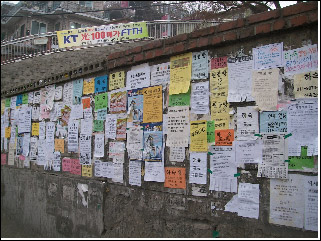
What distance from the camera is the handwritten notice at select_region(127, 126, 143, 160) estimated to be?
3.56m

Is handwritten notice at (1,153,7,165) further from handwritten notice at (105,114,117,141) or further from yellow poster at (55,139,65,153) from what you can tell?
handwritten notice at (105,114,117,141)

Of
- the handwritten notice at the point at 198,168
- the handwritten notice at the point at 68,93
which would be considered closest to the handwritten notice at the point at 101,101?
the handwritten notice at the point at 68,93

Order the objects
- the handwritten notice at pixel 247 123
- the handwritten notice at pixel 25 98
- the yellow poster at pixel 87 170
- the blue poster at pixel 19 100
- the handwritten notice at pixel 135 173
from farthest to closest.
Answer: the blue poster at pixel 19 100
the handwritten notice at pixel 25 98
the yellow poster at pixel 87 170
the handwritten notice at pixel 135 173
the handwritten notice at pixel 247 123

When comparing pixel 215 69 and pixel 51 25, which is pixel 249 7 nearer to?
pixel 215 69

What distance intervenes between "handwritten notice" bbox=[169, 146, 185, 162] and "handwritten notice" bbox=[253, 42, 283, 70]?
120 centimetres

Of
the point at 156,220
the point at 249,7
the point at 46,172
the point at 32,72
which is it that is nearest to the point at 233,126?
the point at 156,220

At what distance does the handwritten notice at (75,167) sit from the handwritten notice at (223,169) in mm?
2480

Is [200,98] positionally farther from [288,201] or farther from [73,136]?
[73,136]

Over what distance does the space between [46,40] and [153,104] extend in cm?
1378

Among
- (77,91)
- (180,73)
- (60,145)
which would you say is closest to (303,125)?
(180,73)

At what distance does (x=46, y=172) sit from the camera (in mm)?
5152

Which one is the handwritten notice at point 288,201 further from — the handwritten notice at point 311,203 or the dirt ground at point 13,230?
the dirt ground at point 13,230

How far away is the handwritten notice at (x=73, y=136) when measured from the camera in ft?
14.9

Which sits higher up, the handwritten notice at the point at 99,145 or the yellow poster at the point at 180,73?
the yellow poster at the point at 180,73
